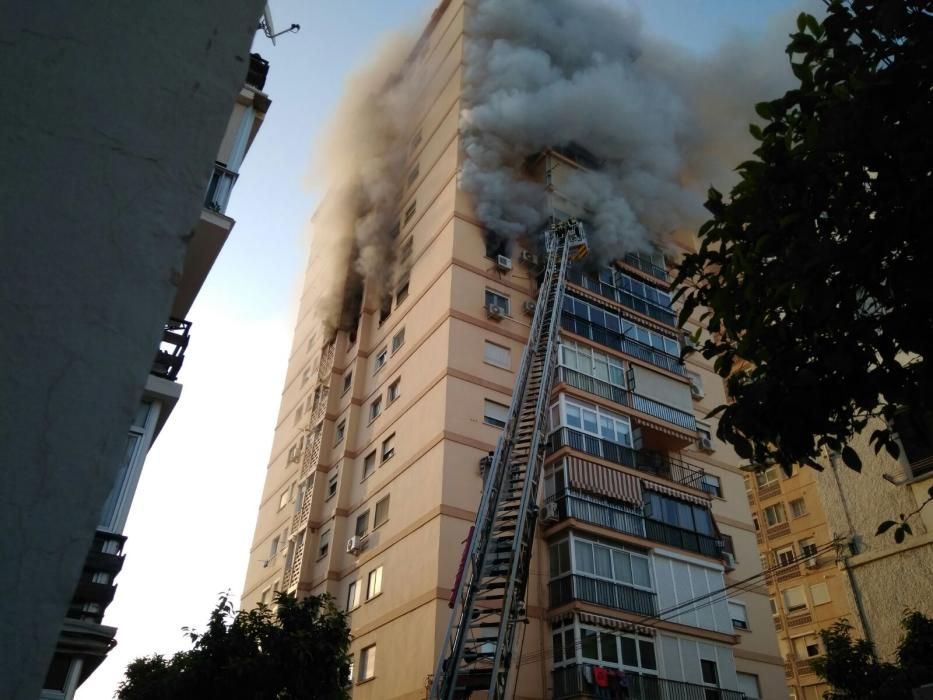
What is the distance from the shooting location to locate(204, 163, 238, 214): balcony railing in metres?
9.65

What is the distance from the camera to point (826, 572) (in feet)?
96.4

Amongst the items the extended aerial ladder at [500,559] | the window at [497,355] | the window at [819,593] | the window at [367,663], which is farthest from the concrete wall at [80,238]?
the window at [819,593]

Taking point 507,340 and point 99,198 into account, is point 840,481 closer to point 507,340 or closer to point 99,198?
point 507,340

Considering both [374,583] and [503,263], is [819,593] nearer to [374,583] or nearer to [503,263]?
[503,263]

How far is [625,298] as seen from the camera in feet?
84.7

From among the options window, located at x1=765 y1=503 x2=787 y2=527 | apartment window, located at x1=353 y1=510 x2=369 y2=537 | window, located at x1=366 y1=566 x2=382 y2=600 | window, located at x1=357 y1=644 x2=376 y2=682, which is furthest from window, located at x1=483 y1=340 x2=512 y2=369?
window, located at x1=765 y1=503 x2=787 y2=527

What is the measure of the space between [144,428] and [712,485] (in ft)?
61.9

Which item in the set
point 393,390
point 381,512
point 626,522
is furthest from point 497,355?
point 626,522

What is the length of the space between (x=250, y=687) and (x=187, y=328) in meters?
5.82

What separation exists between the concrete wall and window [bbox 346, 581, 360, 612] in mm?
20755

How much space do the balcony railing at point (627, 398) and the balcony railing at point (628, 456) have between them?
1187mm

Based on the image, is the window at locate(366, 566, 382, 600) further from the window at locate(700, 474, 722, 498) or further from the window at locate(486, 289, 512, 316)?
the window at locate(700, 474, 722, 498)

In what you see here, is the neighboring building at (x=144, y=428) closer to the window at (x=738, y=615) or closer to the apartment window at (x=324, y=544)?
the apartment window at (x=324, y=544)

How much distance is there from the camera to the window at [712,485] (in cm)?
2298
